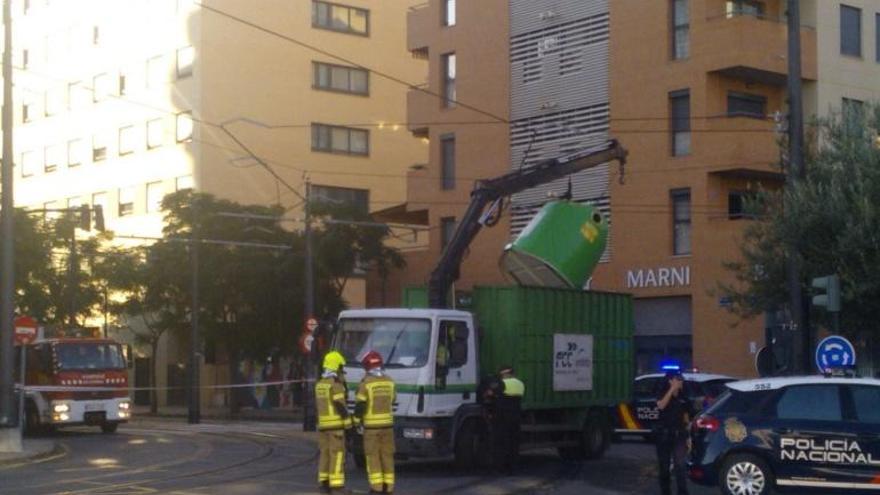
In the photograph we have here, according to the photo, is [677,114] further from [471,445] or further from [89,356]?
[471,445]

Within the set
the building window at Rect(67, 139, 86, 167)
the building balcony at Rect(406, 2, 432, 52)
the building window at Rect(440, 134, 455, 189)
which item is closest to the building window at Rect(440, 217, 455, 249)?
the building window at Rect(440, 134, 455, 189)

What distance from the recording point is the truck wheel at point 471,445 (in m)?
23.2

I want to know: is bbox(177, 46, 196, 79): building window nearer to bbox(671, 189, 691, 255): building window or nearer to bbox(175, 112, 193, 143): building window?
bbox(175, 112, 193, 143): building window

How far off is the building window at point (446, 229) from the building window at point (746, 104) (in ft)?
38.1

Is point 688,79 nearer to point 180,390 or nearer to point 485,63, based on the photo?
point 485,63

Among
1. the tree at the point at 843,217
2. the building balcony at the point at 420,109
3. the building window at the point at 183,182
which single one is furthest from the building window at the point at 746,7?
the building window at the point at 183,182

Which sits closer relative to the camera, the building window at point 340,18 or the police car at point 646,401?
Result: the police car at point 646,401

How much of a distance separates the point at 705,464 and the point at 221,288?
117 feet

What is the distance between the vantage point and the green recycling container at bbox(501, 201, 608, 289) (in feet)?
88.8

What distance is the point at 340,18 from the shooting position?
213 ft

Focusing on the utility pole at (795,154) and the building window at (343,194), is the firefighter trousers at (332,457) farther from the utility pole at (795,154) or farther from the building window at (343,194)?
the building window at (343,194)

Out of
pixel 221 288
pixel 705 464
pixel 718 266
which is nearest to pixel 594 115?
pixel 718 266

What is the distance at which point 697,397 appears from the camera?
29266 millimetres

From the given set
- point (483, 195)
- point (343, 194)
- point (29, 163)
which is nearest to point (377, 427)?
point (483, 195)
